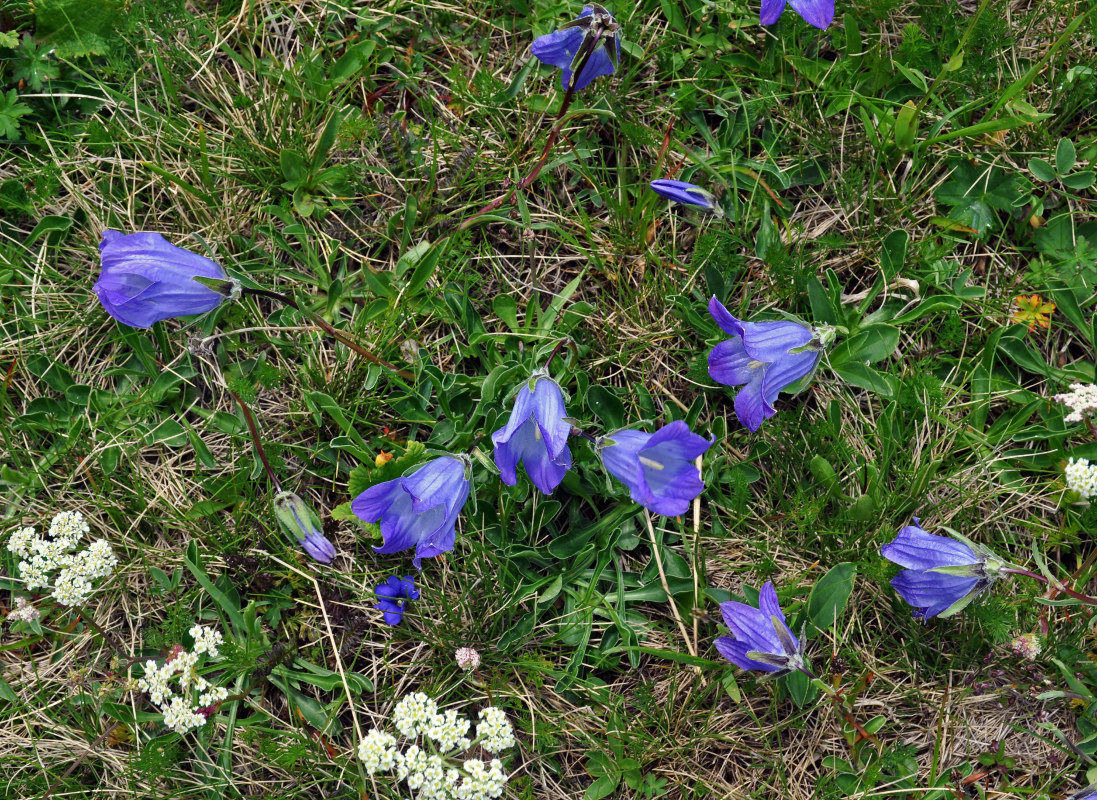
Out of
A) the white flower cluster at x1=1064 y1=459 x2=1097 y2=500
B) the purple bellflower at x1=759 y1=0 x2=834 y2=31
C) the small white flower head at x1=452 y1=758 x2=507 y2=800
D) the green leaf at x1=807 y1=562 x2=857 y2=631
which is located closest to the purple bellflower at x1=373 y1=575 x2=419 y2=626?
the small white flower head at x1=452 y1=758 x2=507 y2=800

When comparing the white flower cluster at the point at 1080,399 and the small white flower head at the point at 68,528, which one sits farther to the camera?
the small white flower head at the point at 68,528

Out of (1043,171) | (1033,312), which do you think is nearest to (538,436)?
(1033,312)

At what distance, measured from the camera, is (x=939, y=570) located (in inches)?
135

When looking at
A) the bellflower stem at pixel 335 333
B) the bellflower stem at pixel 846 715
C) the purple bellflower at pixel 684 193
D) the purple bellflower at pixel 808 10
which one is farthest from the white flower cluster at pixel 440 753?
the purple bellflower at pixel 808 10

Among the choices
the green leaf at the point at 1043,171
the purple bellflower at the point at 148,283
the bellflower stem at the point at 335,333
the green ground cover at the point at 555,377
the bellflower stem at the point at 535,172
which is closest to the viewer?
the purple bellflower at the point at 148,283

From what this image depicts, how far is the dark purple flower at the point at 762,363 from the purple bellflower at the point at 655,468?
0.30 meters

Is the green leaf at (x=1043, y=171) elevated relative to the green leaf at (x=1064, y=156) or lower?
lower

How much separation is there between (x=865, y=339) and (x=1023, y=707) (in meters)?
1.63

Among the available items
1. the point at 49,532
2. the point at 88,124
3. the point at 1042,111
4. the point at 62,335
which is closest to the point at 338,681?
the point at 49,532

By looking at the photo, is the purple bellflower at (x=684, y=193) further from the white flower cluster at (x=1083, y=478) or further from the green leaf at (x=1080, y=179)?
the white flower cluster at (x=1083, y=478)

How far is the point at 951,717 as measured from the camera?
3762 mm

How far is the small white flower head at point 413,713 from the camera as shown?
3.37 meters

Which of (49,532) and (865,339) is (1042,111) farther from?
(49,532)

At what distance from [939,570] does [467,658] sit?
6.01 ft
